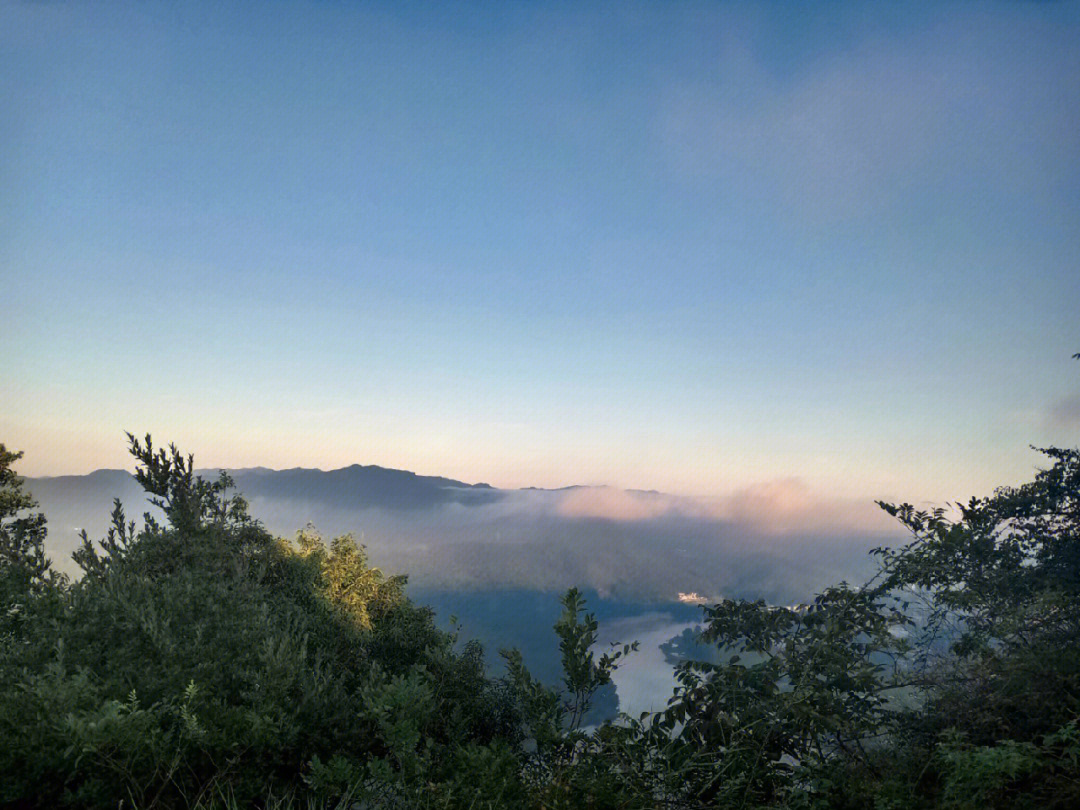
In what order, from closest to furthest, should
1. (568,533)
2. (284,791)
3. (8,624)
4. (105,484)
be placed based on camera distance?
(284,791) < (8,624) < (105,484) < (568,533)

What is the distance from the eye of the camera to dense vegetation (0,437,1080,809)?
19.6 ft

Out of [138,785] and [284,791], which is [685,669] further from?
[138,785]

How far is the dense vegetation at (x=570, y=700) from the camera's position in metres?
5.98

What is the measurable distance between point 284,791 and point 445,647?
6.79m

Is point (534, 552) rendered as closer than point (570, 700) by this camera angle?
No

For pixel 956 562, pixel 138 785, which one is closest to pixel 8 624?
pixel 138 785

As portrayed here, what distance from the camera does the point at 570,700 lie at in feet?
29.9

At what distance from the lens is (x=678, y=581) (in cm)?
11869

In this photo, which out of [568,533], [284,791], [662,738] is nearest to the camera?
[284,791]

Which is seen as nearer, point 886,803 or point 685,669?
point 886,803

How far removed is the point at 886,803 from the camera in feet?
18.5

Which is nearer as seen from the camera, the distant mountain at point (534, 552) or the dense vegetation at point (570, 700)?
the dense vegetation at point (570, 700)

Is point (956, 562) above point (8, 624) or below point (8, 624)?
above

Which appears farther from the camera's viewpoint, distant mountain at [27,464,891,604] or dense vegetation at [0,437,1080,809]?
distant mountain at [27,464,891,604]
